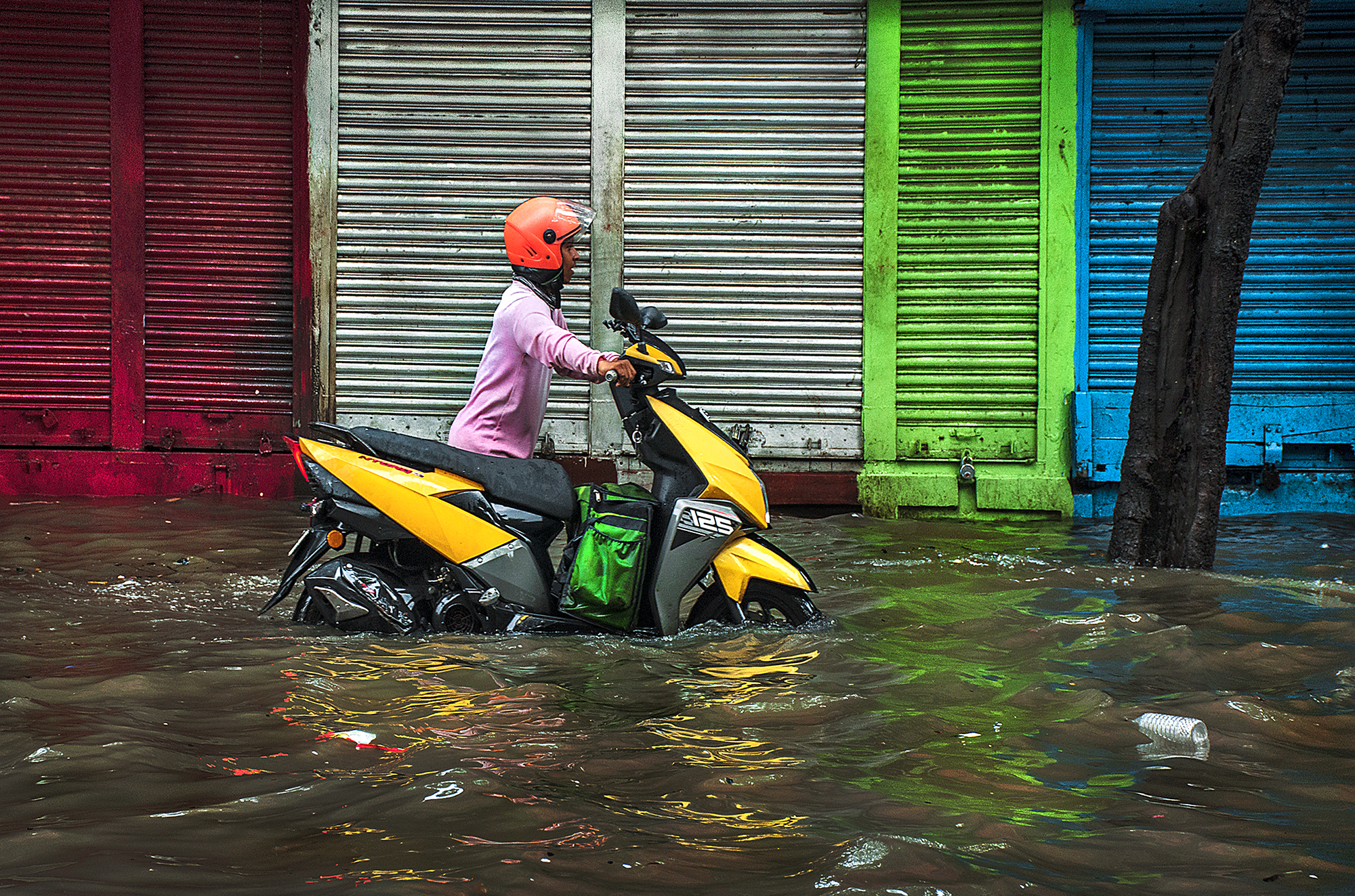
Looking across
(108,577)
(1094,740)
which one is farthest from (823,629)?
(108,577)

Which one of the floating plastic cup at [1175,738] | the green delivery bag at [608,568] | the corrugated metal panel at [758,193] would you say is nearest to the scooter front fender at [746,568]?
the green delivery bag at [608,568]

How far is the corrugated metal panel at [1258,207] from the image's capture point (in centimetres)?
804

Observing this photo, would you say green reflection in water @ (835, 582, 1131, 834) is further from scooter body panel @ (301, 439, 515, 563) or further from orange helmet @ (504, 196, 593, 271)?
orange helmet @ (504, 196, 593, 271)

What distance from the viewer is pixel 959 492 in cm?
805

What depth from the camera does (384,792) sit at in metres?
2.31

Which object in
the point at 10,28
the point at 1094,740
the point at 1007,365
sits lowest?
the point at 1094,740

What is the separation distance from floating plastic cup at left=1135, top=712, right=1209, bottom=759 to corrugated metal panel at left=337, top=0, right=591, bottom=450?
6008 millimetres

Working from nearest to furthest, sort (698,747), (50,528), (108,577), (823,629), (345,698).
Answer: (698,747) → (345,698) → (823,629) → (108,577) → (50,528)

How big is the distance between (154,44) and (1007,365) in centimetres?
747

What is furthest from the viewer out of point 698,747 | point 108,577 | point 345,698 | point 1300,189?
point 1300,189

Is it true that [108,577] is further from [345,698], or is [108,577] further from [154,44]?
[154,44]

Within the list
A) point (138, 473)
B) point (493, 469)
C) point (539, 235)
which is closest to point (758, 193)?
point (539, 235)

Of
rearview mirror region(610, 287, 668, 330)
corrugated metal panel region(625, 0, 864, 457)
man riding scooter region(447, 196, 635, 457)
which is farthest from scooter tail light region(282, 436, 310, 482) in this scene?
corrugated metal panel region(625, 0, 864, 457)

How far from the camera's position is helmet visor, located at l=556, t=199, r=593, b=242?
4.23 m
